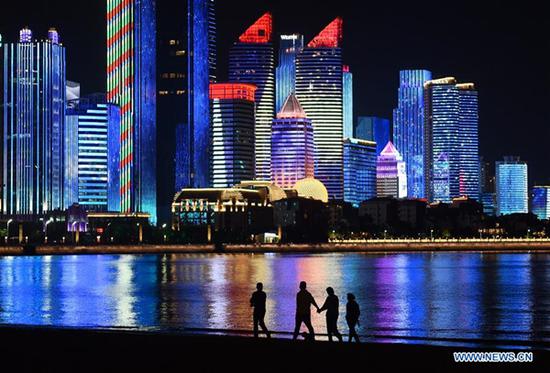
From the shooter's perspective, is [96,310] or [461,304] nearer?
[96,310]

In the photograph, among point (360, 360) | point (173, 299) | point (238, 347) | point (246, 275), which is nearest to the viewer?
point (360, 360)

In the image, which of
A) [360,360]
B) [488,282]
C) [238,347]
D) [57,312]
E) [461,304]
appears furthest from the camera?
[488,282]

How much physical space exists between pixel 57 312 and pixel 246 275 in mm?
47781

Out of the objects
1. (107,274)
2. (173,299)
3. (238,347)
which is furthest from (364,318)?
(107,274)

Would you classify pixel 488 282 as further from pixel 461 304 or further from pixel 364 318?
pixel 364 318

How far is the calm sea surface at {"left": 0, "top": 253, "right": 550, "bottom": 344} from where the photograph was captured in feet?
152

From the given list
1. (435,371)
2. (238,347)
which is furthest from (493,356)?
(238,347)

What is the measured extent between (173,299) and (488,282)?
33.9 metres

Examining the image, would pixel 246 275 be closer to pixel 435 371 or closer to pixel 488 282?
pixel 488 282

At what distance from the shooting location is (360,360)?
26.0 m

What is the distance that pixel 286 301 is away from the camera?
6297 centimetres

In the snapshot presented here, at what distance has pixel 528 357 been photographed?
25156 mm

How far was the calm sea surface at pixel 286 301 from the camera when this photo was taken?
46.5 meters

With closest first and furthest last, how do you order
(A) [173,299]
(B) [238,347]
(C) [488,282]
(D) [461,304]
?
(B) [238,347] → (D) [461,304] → (A) [173,299] → (C) [488,282]
